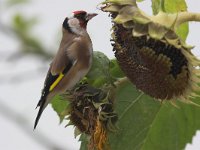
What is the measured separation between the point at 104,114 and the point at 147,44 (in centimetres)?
51

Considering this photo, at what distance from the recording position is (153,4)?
338 centimetres

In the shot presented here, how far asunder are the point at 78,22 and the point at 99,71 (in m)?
1.65

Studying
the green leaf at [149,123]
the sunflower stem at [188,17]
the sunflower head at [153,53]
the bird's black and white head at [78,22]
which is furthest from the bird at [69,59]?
the sunflower stem at [188,17]

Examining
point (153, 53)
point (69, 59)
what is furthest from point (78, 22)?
point (153, 53)

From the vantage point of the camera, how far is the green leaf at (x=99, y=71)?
11.7 ft

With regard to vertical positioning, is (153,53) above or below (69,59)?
above

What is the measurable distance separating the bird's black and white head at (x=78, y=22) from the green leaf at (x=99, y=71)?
143 centimetres

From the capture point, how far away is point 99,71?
143 inches

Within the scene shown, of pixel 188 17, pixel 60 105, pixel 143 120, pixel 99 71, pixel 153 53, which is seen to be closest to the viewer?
pixel 188 17

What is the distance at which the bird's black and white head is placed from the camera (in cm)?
519

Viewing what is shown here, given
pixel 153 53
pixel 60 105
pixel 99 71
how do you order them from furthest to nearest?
pixel 60 105 < pixel 99 71 < pixel 153 53

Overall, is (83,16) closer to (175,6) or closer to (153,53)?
(175,6)


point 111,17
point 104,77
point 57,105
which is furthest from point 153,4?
point 57,105

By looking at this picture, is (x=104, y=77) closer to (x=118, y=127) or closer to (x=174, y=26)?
(x=118, y=127)
